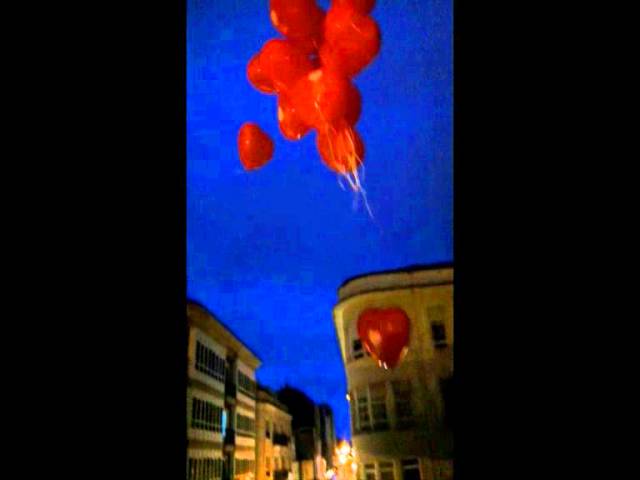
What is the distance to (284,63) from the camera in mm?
1845

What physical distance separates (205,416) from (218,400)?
730 millimetres

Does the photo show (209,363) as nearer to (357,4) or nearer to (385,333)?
(385,333)

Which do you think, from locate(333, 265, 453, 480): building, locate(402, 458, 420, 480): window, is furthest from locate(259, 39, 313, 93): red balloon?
locate(402, 458, 420, 480): window

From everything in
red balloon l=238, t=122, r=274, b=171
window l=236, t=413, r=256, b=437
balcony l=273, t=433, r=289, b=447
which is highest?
red balloon l=238, t=122, r=274, b=171

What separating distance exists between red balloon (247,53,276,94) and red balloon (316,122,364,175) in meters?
0.25

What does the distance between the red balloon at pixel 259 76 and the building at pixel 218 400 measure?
232 inches

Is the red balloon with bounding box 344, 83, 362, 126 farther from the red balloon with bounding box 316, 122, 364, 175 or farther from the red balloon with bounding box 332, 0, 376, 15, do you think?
the red balloon with bounding box 332, 0, 376, 15

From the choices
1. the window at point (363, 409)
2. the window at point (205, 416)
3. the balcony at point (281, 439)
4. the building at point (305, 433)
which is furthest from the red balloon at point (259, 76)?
the building at point (305, 433)

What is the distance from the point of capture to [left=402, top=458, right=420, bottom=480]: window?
5.93 meters

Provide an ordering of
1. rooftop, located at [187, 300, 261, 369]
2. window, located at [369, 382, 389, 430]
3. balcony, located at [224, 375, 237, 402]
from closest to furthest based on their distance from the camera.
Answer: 1. window, located at [369, 382, 389, 430]
2. rooftop, located at [187, 300, 261, 369]
3. balcony, located at [224, 375, 237, 402]

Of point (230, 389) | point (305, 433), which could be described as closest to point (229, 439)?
point (230, 389)
